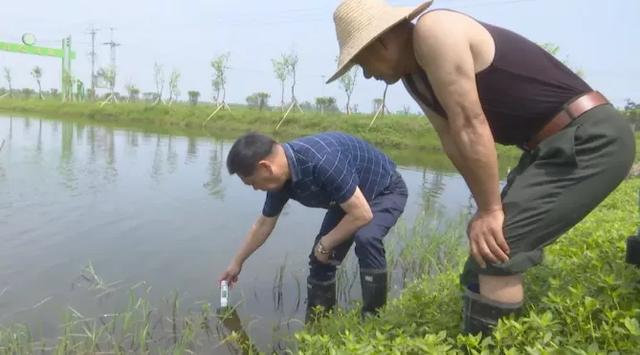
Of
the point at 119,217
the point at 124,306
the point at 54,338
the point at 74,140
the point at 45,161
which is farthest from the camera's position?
the point at 74,140

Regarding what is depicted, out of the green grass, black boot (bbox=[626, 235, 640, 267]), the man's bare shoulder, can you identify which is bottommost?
the green grass

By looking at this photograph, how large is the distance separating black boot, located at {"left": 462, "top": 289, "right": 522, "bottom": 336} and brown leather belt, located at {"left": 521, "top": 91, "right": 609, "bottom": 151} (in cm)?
58

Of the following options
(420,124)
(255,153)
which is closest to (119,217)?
(255,153)

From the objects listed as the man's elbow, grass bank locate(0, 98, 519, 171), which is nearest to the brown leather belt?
the man's elbow

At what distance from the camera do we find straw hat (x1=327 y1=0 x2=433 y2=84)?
5.33 feet

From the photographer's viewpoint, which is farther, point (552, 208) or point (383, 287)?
point (383, 287)

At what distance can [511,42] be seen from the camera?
66.7 inches

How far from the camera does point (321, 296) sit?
323 centimetres

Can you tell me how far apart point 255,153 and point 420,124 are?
20998 mm

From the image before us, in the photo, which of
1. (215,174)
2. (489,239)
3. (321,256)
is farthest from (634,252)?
(215,174)

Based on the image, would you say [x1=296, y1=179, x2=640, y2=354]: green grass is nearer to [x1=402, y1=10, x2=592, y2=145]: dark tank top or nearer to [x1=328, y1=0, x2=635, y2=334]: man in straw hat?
[x1=328, y1=0, x2=635, y2=334]: man in straw hat

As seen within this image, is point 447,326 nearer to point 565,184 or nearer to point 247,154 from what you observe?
point 565,184

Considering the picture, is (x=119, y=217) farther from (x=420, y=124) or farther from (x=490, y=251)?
(x=420, y=124)

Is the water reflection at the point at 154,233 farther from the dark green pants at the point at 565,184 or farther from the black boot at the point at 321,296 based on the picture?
the dark green pants at the point at 565,184
